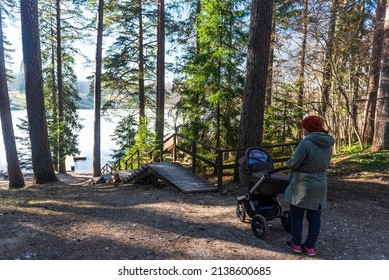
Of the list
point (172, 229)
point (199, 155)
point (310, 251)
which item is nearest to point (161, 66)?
point (199, 155)

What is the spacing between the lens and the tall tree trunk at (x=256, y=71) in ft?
24.5

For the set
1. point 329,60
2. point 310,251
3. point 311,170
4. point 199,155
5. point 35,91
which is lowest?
point 310,251

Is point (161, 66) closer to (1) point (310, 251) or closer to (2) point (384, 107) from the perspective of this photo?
(2) point (384, 107)

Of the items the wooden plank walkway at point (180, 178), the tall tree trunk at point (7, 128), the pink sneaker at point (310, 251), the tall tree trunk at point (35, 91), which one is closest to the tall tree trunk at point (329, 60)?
the wooden plank walkway at point (180, 178)

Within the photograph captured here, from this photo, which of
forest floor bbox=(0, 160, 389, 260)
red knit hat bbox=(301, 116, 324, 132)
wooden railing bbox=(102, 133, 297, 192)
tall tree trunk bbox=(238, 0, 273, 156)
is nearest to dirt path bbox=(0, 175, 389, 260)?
forest floor bbox=(0, 160, 389, 260)

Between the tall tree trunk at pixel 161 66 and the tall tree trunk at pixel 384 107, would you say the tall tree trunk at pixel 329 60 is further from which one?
the tall tree trunk at pixel 161 66

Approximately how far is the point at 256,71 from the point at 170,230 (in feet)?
15.2

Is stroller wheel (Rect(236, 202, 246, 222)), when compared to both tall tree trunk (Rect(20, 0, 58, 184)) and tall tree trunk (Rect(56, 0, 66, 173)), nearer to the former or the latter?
tall tree trunk (Rect(20, 0, 58, 184))

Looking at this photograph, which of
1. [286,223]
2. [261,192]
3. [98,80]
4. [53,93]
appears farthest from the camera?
[53,93]

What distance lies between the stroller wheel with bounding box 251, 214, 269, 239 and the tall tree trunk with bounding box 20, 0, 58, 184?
8430 millimetres

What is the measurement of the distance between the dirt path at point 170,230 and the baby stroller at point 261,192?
0.22 metres

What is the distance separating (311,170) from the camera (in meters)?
3.70

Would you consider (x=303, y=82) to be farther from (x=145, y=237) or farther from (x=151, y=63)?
(x=145, y=237)

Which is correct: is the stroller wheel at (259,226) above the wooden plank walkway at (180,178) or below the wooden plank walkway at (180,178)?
above
